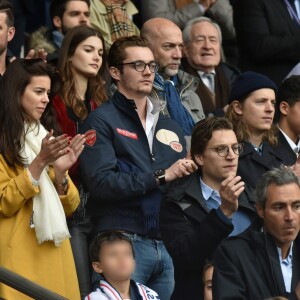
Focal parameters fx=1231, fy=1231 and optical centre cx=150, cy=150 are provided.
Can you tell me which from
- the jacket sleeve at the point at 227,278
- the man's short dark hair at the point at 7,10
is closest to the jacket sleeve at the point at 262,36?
the man's short dark hair at the point at 7,10

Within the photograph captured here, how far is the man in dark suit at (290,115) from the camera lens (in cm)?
1002

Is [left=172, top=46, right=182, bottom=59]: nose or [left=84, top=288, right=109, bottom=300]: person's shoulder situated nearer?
[left=84, top=288, right=109, bottom=300]: person's shoulder

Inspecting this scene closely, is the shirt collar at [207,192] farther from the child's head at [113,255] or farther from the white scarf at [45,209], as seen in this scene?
the white scarf at [45,209]

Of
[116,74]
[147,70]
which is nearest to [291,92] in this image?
[147,70]

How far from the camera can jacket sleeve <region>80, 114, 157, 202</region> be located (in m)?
8.41

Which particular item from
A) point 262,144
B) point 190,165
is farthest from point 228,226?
point 262,144

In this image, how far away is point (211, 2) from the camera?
1255cm

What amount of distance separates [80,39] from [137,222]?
6.27 ft

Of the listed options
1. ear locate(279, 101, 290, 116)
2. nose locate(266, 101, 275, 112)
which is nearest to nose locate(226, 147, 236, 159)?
nose locate(266, 101, 275, 112)

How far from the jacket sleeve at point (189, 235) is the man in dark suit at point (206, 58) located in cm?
328

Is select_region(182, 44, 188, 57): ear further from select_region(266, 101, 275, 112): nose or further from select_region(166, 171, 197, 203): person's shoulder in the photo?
select_region(166, 171, 197, 203): person's shoulder

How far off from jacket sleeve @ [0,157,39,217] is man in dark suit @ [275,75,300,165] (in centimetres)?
280

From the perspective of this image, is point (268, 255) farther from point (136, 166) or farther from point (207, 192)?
point (136, 166)

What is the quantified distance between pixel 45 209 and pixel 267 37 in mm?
4577
